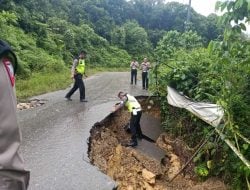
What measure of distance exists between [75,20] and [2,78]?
4148 cm

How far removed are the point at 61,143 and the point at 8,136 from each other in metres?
6.26

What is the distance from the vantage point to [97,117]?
10.2 m

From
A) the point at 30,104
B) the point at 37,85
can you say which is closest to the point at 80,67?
the point at 30,104

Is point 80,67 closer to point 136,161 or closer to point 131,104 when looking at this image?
point 131,104

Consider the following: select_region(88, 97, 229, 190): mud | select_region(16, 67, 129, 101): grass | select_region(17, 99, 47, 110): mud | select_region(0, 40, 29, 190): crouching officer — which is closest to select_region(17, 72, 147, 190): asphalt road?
select_region(17, 99, 47, 110): mud

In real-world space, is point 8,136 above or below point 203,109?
above

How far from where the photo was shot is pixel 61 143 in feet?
24.6

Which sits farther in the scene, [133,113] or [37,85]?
[37,85]

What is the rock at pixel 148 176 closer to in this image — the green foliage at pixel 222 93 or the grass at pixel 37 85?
the green foliage at pixel 222 93

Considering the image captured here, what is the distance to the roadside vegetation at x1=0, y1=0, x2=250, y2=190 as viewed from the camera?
624 cm

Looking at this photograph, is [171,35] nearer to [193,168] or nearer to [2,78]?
[193,168]

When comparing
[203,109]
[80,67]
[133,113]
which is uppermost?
[80,67]

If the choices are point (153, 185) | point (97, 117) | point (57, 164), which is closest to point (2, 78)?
point (57, 164)

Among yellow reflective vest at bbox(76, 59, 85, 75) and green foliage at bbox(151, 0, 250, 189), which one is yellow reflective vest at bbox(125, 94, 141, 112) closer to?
green foliage at bbox(151, 0, 250, 189)
